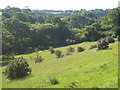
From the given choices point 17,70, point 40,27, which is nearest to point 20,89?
point 17,70

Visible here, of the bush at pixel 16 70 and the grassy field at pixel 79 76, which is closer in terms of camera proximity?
the grassy field at pixel 79 76

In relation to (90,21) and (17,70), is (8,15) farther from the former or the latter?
(17,70)

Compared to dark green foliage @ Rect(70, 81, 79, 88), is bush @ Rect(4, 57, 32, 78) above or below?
below

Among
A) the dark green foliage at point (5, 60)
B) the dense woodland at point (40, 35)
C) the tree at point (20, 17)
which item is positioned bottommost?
the dark green foliage at point (5, 60)

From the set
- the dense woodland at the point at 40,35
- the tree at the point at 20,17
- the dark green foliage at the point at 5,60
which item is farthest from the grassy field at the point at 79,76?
the tree at the point at 20,17

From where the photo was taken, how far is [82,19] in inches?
7318

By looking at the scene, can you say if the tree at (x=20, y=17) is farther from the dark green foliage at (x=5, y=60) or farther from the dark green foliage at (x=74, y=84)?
the dark green foliage at (x=74, y=84)

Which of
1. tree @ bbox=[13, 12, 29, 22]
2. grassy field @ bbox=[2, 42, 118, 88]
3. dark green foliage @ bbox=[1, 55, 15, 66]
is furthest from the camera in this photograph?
tree @ bbox=[13, 12, 29, 22]

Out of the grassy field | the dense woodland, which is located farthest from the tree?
the grassy field

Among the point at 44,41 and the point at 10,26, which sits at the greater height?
the point at 10,26

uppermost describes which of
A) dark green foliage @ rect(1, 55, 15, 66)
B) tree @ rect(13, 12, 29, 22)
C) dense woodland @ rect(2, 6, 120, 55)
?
tree @ rect(13, 12, 29, 22)

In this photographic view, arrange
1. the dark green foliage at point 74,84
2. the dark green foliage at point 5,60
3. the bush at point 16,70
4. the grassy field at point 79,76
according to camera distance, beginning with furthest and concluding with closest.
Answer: the dark green foliage at point 5,60 → the bush at point 16,70 → the dark green foliage at point 74,84 → the grassy field at point 79,76

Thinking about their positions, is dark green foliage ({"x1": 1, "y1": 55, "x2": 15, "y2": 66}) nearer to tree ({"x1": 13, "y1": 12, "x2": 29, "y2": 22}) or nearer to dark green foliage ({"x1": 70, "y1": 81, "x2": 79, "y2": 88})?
dark green foliage ({"x1": 70, "y1": 81, "x2": 79, "y2": 88})

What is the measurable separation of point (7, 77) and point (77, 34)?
90992 millimetres
